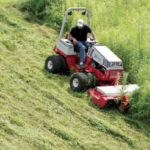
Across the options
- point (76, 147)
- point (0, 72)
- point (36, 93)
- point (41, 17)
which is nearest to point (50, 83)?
point (36, 93)

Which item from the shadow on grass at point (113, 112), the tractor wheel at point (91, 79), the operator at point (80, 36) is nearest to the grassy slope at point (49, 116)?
the shadow on grass at point (113, 112)

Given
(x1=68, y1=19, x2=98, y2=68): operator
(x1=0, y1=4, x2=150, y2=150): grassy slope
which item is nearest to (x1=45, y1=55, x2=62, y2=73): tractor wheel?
(x1=0, y1=4, x2=150, y2=150): grassy slope

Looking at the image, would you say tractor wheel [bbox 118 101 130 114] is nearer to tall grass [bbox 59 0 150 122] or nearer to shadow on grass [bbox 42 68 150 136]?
shadow on grass [bbox 42 68 150 136]

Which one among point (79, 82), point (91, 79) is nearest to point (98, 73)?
point (91, 79)

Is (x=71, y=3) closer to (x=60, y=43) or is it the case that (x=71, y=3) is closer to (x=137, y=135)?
(x=60, y=43)

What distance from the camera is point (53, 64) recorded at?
7.02 m

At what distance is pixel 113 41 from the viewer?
7348mm

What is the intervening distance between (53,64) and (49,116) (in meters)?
2.26

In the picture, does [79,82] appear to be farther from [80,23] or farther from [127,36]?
[127,36]

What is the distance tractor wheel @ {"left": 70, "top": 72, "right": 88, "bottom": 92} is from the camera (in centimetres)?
614

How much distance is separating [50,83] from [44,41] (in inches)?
110

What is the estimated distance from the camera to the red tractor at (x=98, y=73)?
568cm

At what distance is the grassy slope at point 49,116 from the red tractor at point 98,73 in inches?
8.1

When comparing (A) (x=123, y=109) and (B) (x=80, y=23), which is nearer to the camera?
(A) (x=123, y=109)
